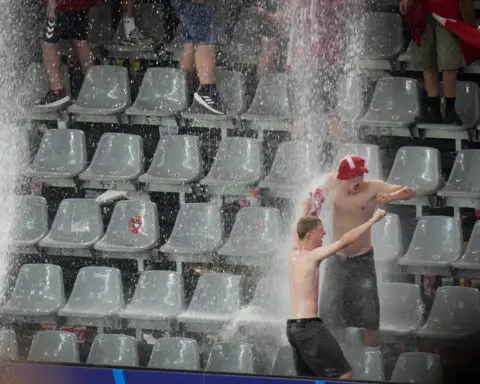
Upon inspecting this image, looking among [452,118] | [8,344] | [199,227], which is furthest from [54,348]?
[452,118]

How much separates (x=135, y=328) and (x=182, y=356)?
1.11 ft

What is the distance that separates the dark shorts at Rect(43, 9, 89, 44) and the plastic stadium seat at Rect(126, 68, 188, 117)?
466 millimetres

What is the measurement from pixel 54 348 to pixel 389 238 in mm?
1912

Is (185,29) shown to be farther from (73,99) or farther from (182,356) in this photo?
(182,356)

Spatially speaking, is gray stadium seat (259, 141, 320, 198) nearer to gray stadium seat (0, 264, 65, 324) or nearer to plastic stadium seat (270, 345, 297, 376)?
plastic stadium seat (270, 345, 297, 376)

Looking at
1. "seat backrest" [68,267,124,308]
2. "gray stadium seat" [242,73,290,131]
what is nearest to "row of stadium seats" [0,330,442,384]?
"seat backrest" [68,267,124,308]

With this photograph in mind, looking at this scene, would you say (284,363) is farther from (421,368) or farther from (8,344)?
(8,344)

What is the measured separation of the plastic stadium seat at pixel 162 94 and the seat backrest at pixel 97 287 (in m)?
0.90

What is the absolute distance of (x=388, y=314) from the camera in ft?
25.2

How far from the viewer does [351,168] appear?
7.64m

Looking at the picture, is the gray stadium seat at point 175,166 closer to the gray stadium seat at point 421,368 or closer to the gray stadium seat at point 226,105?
the gray stadium seat at point 226,105

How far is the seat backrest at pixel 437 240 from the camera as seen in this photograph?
25.2ft

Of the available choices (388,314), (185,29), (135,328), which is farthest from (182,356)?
(185,29)

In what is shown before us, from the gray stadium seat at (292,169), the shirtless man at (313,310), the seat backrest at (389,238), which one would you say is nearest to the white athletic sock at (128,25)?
the gray stadium seat at (292,169)
